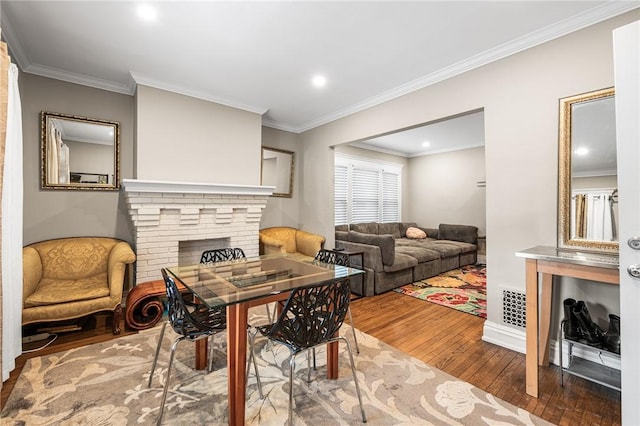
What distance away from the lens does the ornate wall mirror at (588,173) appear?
196 centimetres

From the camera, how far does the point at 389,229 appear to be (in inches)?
255

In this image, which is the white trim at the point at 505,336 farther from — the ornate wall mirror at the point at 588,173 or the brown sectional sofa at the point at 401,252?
the brown sectional sofa at the point at 401,252

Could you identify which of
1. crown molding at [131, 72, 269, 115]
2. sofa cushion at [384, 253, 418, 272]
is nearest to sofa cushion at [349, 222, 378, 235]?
sofa cushion at [384, 253, 418, 272]

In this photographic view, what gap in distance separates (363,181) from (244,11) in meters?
4.69

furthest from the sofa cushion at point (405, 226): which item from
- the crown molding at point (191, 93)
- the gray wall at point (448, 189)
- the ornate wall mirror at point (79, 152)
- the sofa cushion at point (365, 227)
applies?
the ornate wall mirror at point (79, 152)

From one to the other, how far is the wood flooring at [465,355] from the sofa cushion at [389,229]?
2.76 m

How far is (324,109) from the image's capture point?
402 cm

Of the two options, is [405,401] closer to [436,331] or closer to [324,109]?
[436,331]

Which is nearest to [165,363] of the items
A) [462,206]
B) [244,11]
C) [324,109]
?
[244,11]

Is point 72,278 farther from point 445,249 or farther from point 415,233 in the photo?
point 415,233

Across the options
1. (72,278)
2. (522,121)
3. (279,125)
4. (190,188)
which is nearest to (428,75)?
(522,121)

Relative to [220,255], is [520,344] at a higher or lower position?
lower

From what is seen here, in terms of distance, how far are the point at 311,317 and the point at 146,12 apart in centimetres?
252

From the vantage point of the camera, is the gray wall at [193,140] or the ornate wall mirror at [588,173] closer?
the ornate wall mirror at [588,173]
